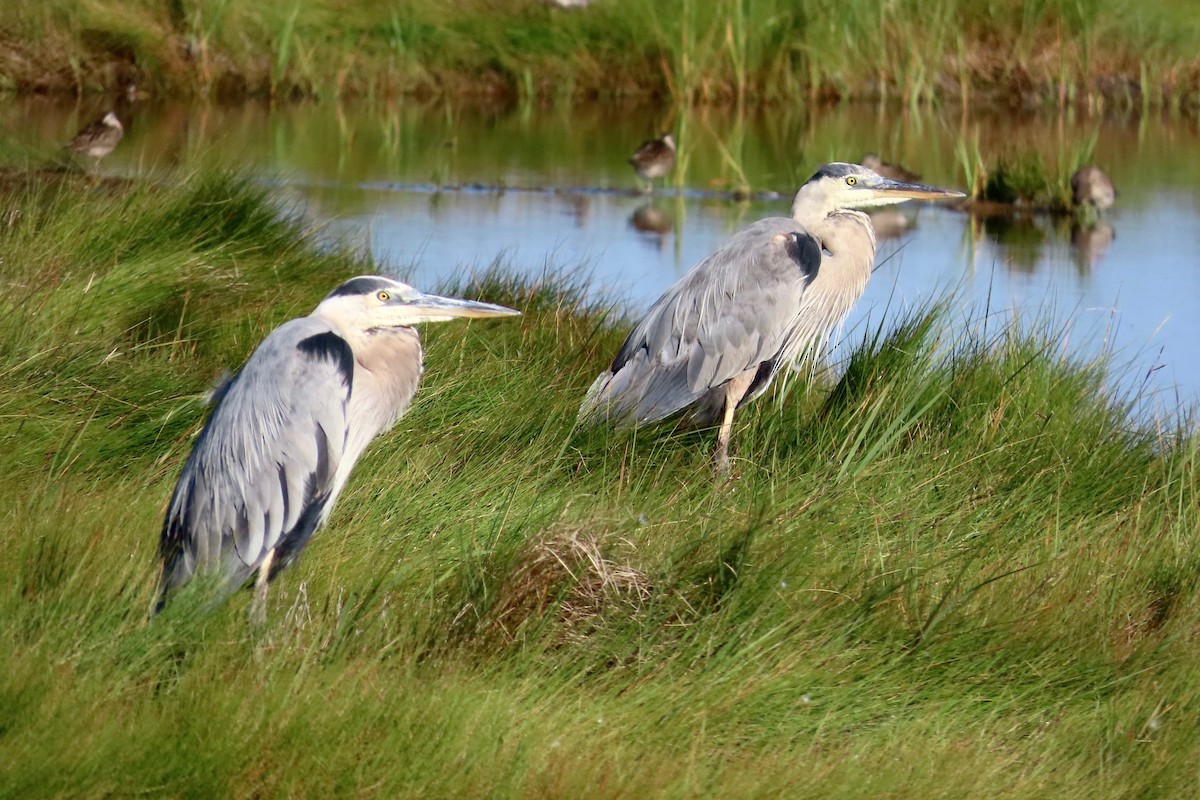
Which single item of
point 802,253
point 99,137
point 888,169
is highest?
point 99,137

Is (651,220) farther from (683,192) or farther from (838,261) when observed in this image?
(838,261)

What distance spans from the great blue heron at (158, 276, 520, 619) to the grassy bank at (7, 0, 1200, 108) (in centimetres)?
1365

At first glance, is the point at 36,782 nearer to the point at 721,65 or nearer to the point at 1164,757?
the point at 1164,757

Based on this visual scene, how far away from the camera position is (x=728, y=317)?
6.25 meters

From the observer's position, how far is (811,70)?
19.0 metres

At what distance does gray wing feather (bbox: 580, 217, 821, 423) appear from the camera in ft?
20.4

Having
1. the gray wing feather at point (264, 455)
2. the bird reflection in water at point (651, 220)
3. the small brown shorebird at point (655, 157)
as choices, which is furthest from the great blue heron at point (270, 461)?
the small brown shorebird at point (655, 157)

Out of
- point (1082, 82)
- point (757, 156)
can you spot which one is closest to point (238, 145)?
point (757, 156)

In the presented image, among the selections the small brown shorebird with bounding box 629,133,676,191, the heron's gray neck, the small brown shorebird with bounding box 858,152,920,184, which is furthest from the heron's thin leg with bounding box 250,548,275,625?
the small brown shorebird with bounding box 629,133,676,191

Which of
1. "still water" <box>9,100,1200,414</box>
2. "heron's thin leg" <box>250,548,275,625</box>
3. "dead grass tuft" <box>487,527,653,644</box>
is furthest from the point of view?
"still water" <box>9,100,1200,414</box>

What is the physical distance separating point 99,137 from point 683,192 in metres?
4.83

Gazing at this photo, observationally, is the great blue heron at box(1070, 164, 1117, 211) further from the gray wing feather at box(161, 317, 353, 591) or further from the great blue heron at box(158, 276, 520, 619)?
the gray wing feather at box(161, 317, 353, 591)

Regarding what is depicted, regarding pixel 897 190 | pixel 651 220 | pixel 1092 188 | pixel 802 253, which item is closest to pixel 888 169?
pixel 1092 188

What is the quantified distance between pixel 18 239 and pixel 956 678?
4185mm
